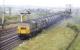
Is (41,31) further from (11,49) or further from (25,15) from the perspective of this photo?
(11,49)

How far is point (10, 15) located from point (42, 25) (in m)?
30.2

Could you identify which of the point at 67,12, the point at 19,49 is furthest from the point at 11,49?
the point at 67,12

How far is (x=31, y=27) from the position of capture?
3066cm

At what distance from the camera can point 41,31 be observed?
37.0 m

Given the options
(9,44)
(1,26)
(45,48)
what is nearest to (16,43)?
(9,44)

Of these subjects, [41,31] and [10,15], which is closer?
[41,31]

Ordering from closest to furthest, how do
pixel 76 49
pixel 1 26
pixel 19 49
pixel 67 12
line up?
1. pixel 19 49
2. pixel 76 49
3. pixel 1 26
4. pixel 67 12

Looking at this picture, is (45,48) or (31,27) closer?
(45,48)

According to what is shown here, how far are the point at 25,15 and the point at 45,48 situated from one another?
643 inches

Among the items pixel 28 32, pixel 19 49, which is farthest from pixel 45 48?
pixel 28 32

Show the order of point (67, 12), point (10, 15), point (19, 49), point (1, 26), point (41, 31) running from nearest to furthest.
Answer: point (19, 49) → point (41, 31) → point (1, 26) → point (10, 15) → point (67, 12)

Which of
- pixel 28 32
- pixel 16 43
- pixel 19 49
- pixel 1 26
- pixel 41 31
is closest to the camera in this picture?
pixel 19 49

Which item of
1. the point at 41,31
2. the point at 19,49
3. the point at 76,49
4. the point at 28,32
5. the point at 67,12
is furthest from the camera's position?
the point at 67,12

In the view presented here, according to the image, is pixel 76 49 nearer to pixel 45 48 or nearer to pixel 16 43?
pixel 45 48
